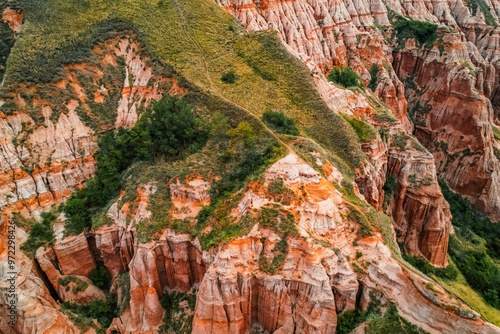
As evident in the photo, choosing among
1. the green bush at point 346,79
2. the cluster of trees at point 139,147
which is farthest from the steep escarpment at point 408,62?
the cluster of trees at point 139,147

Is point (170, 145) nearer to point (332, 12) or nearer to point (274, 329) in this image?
point (274, 329)

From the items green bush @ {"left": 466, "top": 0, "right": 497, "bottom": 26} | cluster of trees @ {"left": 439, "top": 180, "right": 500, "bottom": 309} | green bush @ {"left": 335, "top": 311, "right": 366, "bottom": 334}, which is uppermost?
green bush @ {"left": 466, "top": 0, "right": 497, "bottom": 26}

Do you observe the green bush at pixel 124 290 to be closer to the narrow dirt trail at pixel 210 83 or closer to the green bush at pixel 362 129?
the narrow dirt trail at pixel 210 83

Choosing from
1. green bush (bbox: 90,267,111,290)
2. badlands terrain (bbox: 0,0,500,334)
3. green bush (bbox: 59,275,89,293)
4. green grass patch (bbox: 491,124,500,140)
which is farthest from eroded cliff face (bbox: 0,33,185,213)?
green grass patch (bbox: 491,124,500,140)

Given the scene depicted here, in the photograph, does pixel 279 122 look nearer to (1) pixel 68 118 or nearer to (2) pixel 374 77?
(1) pixel 68 118

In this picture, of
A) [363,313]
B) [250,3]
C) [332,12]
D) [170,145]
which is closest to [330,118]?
[170,145]

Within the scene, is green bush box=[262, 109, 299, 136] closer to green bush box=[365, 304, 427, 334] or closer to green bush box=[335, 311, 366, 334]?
green bush box=[335, 311, 366, 334]
